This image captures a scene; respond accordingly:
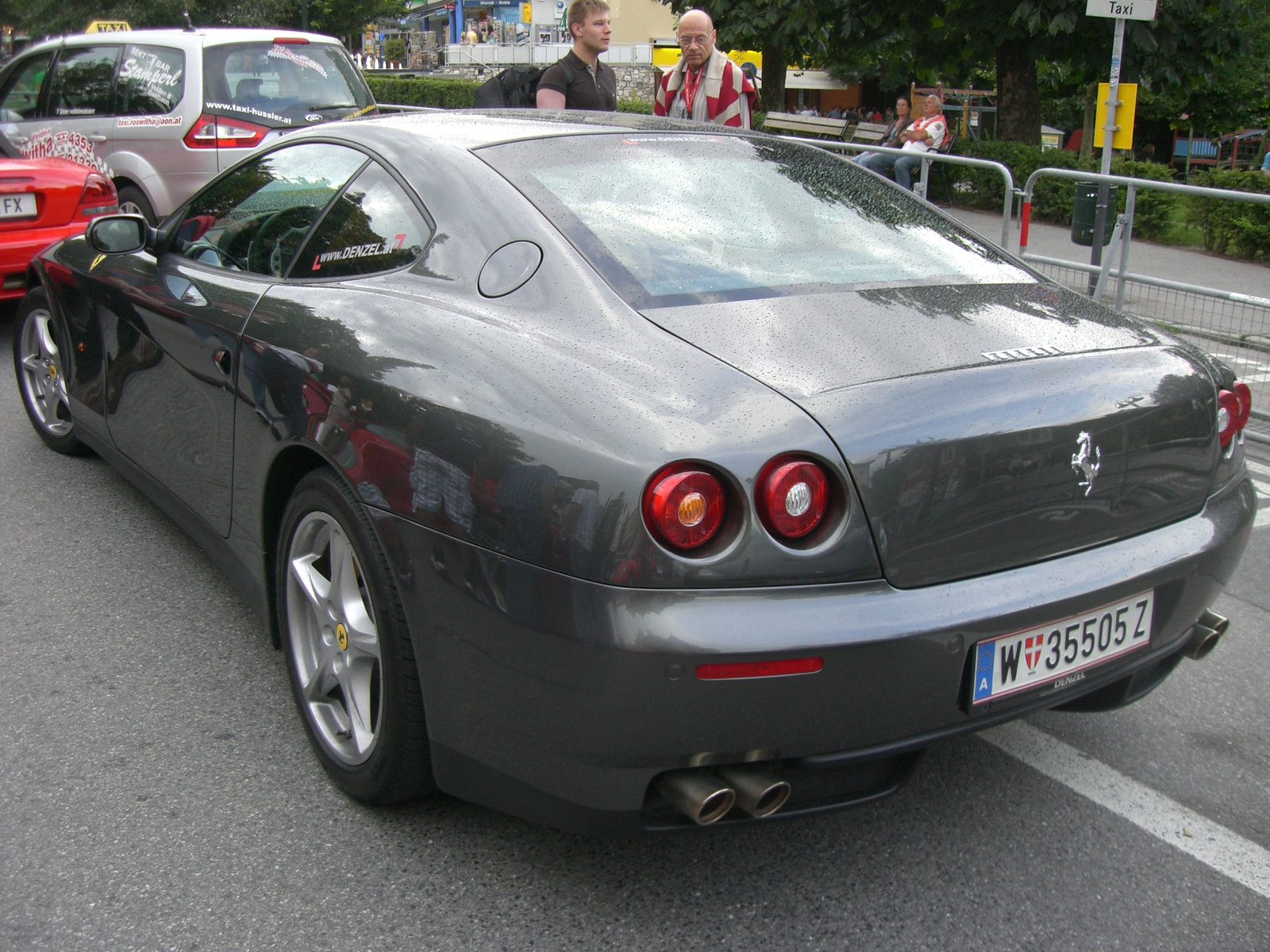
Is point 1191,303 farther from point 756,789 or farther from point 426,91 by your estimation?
point 426,91

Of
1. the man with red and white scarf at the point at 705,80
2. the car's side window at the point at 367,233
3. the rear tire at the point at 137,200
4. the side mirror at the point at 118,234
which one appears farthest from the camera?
the rear tire at the point at 137,200

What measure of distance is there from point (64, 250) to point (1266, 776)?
4245mm

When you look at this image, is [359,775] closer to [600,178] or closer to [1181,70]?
[600,178]

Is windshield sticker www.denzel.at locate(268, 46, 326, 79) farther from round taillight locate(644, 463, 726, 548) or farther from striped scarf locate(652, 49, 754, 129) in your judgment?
round taillight locate(644, 463, 726, 548)

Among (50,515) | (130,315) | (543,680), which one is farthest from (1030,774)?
(50,515)

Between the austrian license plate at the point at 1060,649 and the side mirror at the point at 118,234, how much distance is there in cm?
288

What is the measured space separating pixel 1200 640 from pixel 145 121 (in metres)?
8.86

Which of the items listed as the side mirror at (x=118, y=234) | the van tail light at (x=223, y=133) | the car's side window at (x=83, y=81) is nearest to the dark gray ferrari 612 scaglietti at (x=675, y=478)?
the side mirror at (x=118, y=234)

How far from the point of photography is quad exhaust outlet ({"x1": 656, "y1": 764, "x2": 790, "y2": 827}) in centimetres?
205

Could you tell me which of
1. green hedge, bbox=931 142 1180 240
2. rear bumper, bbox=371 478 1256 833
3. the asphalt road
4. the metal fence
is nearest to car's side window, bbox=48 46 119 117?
the metal fence

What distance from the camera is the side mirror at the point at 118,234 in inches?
148

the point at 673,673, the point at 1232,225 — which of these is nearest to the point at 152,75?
the point at 673,673

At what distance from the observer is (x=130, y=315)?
12.3 feet

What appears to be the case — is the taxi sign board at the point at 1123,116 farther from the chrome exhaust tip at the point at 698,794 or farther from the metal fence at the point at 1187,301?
the chrome exhaust tip at the point at 698,794
